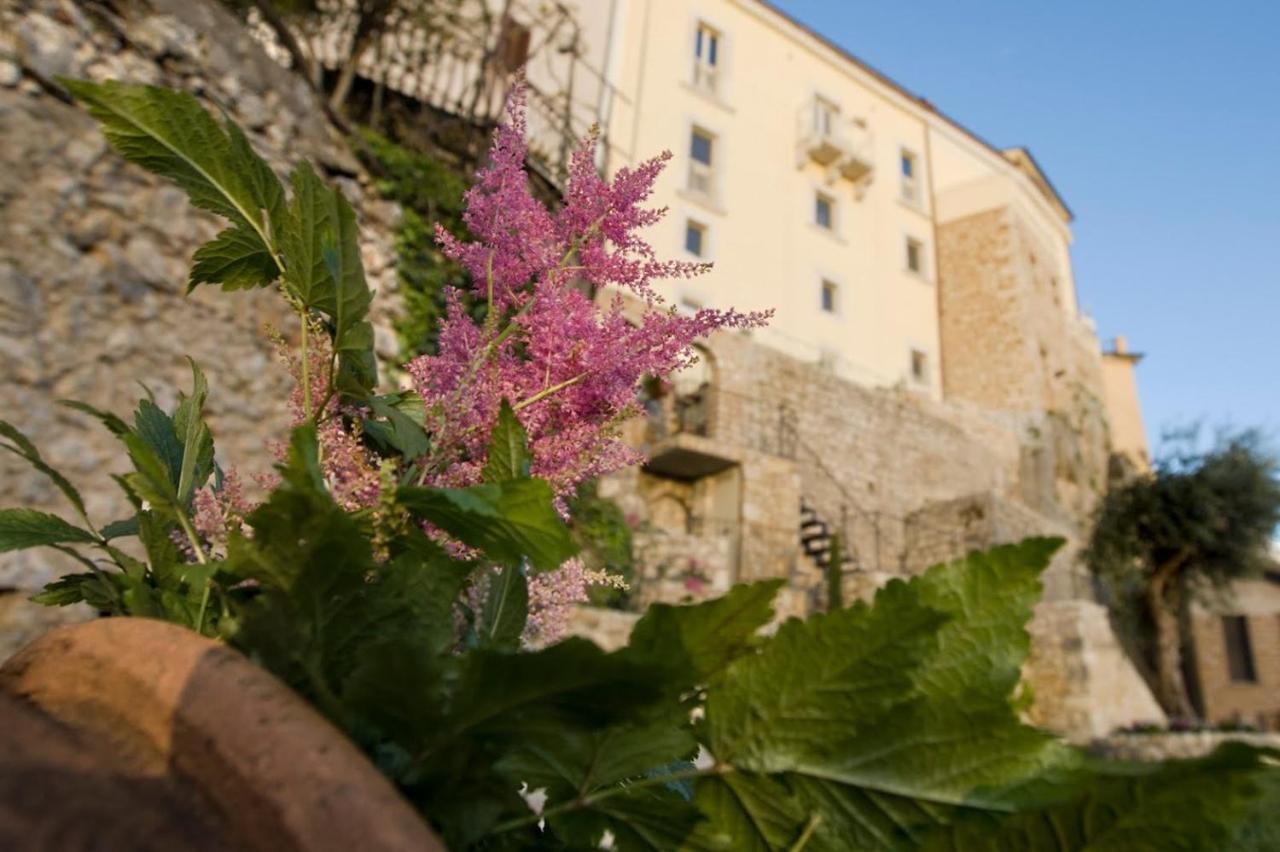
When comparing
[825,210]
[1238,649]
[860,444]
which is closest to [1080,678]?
[860,444]

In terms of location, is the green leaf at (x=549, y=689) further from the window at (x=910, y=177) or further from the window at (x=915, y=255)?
the window at (x=910, y=177)

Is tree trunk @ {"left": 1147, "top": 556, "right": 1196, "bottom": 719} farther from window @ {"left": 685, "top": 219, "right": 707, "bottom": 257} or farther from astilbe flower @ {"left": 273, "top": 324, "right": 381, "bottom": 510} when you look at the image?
astilbe flower @ {"left": 273, "top": 324, "right": 381, "bottom": 510}

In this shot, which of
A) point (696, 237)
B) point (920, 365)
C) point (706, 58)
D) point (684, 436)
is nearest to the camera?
point (684, 436)

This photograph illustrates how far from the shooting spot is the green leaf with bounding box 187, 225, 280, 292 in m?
0.77

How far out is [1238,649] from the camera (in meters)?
24.9

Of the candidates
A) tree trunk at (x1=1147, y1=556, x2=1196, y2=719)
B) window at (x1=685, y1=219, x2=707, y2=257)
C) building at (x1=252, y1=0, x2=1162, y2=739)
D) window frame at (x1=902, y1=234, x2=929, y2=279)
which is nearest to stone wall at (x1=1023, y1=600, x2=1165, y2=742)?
building at (x1=252, y1=0, x2=1162, y2=739)

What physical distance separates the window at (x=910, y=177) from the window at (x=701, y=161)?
7021mm

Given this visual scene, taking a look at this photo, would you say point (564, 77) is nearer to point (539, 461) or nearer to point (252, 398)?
point (252, 398)

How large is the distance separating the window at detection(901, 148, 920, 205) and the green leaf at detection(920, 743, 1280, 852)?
25.5 meters

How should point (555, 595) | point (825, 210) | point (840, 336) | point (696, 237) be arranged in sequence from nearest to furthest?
point (555, 595) → point (696, 237) → point (840, 336) → point (825, 210)

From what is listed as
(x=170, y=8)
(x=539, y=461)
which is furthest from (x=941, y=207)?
(x=539, y=461)

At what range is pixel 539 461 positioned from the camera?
808mm

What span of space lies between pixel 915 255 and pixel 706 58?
846 cm

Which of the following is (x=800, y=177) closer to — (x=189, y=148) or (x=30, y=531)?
(x=189, y=148)
